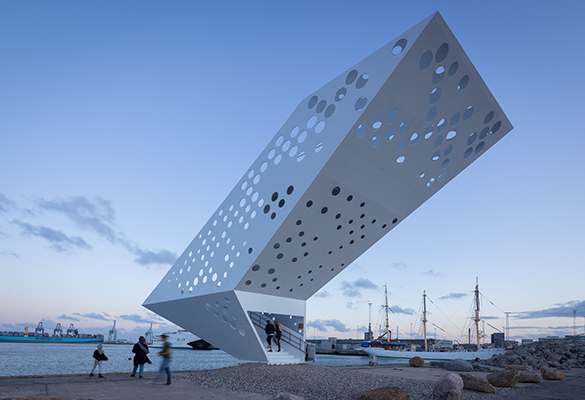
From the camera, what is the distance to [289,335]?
1644 cm

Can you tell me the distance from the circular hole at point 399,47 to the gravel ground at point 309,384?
7.70m

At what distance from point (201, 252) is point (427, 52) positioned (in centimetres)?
1133

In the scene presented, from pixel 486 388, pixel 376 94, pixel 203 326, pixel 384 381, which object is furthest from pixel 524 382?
pixel 203 326

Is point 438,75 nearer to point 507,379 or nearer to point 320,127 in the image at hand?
point 320,127

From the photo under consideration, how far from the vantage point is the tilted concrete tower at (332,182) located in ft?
31.7

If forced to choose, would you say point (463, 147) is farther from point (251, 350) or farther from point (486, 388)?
point (251, 350)

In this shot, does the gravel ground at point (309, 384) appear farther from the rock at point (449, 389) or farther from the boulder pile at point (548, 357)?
the boulder pile at point (548, 357)

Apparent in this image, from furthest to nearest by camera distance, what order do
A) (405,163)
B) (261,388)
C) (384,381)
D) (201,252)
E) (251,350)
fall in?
(201,252) < (251,350) < (405,163) < (384,381) < (261,388)

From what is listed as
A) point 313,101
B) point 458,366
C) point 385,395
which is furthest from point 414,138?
point 458,366

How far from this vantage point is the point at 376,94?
30.3 feet

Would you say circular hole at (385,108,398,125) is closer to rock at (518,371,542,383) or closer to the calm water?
rock at (518,371,542,383)

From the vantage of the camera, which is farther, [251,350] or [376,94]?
[251,350]

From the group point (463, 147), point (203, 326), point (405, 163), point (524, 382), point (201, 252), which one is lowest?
point (524, 382)

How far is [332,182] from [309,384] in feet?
17.9
